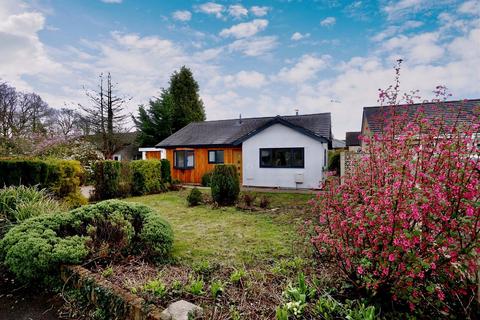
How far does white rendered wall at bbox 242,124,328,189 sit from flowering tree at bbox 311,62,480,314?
10282mm

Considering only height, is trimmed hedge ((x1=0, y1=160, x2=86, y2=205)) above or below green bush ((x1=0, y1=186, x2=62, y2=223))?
above

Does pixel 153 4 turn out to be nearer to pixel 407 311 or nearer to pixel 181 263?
pixel 181 263

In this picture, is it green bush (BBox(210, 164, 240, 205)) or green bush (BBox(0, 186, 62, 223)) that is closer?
green bush (BBox(0, 186, 62, 223))

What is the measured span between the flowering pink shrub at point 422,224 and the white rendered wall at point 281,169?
10.3m

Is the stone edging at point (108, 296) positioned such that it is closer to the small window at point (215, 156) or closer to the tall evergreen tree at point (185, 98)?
the small window at point (215, 156)

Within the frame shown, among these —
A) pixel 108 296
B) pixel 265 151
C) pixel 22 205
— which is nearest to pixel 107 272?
pixel 108 296

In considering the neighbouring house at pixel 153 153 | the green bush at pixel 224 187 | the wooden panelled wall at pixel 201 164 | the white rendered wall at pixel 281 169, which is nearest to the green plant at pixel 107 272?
the green bush at pixel 224 187

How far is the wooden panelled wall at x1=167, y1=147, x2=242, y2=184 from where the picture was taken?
1588 centimetres

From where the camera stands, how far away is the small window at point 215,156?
53.5 feet

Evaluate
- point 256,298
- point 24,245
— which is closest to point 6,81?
point 24,245

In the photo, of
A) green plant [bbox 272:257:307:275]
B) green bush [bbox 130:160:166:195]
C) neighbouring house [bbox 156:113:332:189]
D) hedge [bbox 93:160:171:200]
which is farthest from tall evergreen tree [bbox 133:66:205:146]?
green plant [bbox 272:257:307:275]

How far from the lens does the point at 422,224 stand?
92.0 inches

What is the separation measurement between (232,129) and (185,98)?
15933 mm

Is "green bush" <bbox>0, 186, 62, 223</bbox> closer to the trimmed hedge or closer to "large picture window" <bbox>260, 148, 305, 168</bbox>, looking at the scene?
the trimmed hedge
